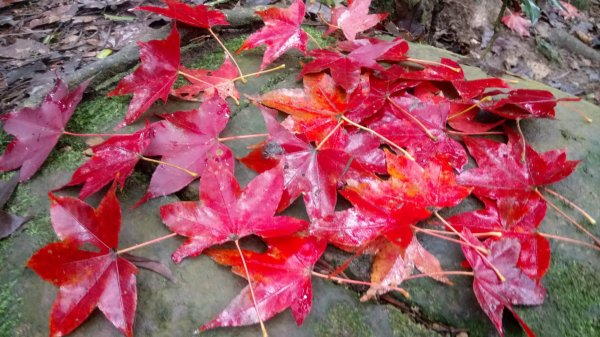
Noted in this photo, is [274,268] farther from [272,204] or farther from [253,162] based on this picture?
[253,162]

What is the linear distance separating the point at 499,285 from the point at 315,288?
1.22 feet

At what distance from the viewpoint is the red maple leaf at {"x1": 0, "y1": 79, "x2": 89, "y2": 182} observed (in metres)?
1.04

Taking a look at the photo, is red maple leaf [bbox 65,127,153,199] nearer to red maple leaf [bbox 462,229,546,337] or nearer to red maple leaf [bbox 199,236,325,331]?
red maple leaf [bbox 199,236,325,331]

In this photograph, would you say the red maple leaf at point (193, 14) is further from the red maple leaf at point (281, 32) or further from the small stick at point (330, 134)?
the small stick at point (330, 134)

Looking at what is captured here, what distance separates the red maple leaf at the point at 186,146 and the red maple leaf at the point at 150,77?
0.45ft

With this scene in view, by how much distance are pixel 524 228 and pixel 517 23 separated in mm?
2374

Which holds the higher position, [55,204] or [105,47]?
[55,204]

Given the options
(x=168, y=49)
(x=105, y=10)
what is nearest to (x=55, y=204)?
(x=168, y=49)

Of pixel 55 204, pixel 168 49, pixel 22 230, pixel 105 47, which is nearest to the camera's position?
pixel 55 204

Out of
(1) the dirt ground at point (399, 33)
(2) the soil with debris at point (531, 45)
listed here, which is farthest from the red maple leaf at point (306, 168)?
(2) the soil with debris at point (531, 45)

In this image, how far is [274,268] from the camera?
0.83 metres

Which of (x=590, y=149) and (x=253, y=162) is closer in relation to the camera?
(x=253, y=162)

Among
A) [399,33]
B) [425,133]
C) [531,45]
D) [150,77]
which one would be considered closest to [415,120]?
[425,133]

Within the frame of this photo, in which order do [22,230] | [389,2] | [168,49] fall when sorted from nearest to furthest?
[22,230] → [168,49] → [389,2]
